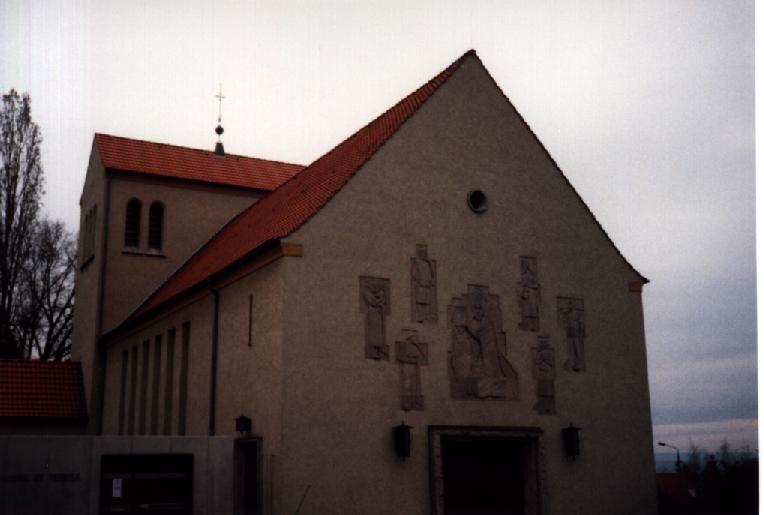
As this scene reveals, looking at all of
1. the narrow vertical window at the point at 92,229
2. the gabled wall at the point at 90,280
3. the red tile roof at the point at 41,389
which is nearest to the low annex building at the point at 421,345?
the gabled wall at the point at 90,280

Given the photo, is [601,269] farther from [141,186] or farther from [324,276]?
[141,186]

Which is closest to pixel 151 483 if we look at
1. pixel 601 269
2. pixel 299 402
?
pixel 299 402

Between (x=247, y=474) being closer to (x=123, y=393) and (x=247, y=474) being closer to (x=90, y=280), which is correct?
(x=123, y=393)

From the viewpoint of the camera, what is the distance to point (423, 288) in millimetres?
17453

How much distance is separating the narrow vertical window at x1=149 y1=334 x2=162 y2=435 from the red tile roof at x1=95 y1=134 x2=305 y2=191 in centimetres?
738

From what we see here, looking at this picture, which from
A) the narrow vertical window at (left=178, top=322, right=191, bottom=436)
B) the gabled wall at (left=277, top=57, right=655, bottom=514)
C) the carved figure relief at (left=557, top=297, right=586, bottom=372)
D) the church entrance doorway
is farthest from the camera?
the narrow vertical window at (left=178, top=322, right=191, bottom=436)

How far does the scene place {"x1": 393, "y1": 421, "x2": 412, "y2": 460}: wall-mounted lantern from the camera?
16.0 meters

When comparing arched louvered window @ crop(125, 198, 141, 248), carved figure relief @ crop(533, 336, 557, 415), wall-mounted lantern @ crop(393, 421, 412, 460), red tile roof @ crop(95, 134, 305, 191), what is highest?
red tile roof @ crop(95, 134, 305, 191)

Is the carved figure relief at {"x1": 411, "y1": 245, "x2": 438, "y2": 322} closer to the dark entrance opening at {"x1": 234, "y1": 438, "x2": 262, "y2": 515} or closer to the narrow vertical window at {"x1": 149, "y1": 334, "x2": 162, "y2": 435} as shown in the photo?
the dark entrance opening at {"x1": 234, "y1": 438, "x2": 262, "y2": 515}

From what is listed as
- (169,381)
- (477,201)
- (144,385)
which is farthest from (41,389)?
(477,201)

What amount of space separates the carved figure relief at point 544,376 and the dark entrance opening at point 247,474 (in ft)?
18.2

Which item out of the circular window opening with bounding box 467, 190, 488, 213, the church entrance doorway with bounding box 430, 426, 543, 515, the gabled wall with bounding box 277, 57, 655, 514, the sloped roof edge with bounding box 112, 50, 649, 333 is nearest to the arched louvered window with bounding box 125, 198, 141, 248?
the sloped roof edge with bounding box 112, 50, 649, 333

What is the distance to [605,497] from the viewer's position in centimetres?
1805

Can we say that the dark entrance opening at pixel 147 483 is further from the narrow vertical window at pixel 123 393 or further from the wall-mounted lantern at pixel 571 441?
the narrow vertical window at pixel 123 393
